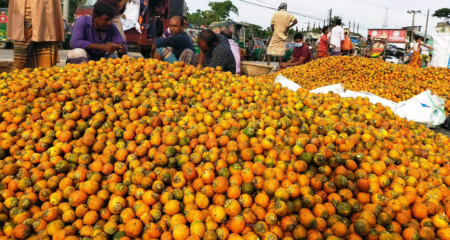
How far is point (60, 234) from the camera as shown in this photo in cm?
167

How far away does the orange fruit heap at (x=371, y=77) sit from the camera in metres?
7.06

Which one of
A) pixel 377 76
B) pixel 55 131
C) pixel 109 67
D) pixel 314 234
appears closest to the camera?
pixel 314 234

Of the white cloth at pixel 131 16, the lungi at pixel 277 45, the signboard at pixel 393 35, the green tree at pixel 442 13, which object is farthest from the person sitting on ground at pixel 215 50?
the green tree at pixel 442 13

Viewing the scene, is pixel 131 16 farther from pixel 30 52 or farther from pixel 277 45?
pixel 30 52

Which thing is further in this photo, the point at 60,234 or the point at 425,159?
the point at 425,159

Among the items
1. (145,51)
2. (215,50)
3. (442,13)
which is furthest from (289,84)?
(442,13)

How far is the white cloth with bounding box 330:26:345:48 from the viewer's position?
11289mm

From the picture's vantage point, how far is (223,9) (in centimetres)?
6925

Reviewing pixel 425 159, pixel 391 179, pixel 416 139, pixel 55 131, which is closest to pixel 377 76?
pixel 416 139

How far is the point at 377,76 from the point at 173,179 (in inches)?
318

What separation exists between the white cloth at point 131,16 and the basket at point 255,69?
5502mm

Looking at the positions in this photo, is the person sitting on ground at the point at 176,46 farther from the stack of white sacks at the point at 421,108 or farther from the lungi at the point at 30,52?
the stack of white sacks at the point at 421,108

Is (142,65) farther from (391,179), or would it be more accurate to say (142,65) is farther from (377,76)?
(377,76)

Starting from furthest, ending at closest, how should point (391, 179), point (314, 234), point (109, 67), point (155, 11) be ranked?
point (155, 11) < point (109, 67) < point (391, 179) < point (314, 234)
